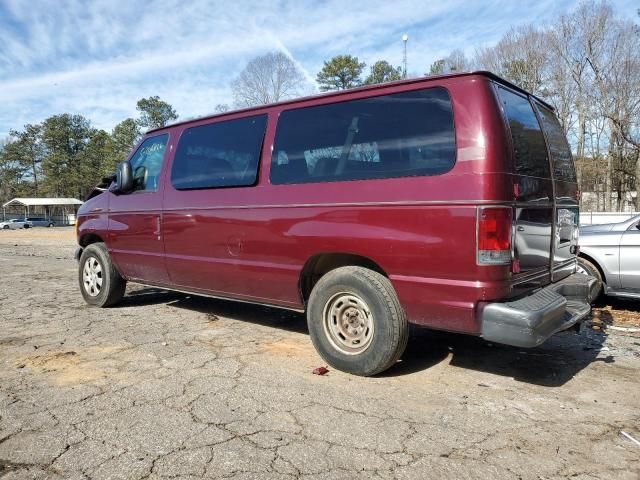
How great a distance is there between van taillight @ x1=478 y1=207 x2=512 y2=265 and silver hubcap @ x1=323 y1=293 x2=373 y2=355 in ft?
3.30

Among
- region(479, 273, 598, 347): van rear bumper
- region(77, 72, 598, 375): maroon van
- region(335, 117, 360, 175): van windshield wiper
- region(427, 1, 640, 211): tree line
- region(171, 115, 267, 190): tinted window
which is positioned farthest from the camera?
region(427, 1, 640, 211): tree line

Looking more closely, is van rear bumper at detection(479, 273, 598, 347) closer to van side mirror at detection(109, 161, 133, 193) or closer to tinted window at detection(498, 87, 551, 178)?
tinted window at detection(498, 87, 551, 178)

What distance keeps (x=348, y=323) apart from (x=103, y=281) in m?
3.82

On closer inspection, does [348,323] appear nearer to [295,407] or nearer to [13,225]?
[295,407]

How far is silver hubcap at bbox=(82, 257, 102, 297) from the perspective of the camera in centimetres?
667

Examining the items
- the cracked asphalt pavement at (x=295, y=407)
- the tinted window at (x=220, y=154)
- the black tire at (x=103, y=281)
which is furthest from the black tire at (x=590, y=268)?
the black tire at (x=103, y=281)

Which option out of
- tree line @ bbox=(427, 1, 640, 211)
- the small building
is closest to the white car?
the small building

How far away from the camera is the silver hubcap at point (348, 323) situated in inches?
158

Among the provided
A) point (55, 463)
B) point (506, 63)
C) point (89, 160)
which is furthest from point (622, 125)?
point (89, 160)

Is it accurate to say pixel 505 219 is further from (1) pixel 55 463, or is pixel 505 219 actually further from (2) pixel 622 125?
(2) pixel 622 125

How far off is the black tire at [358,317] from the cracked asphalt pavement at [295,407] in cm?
16

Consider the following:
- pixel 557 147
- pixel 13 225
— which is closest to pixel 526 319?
pixel 557 147

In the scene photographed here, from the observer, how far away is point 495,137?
348cm

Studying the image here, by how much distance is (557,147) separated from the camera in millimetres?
4621
